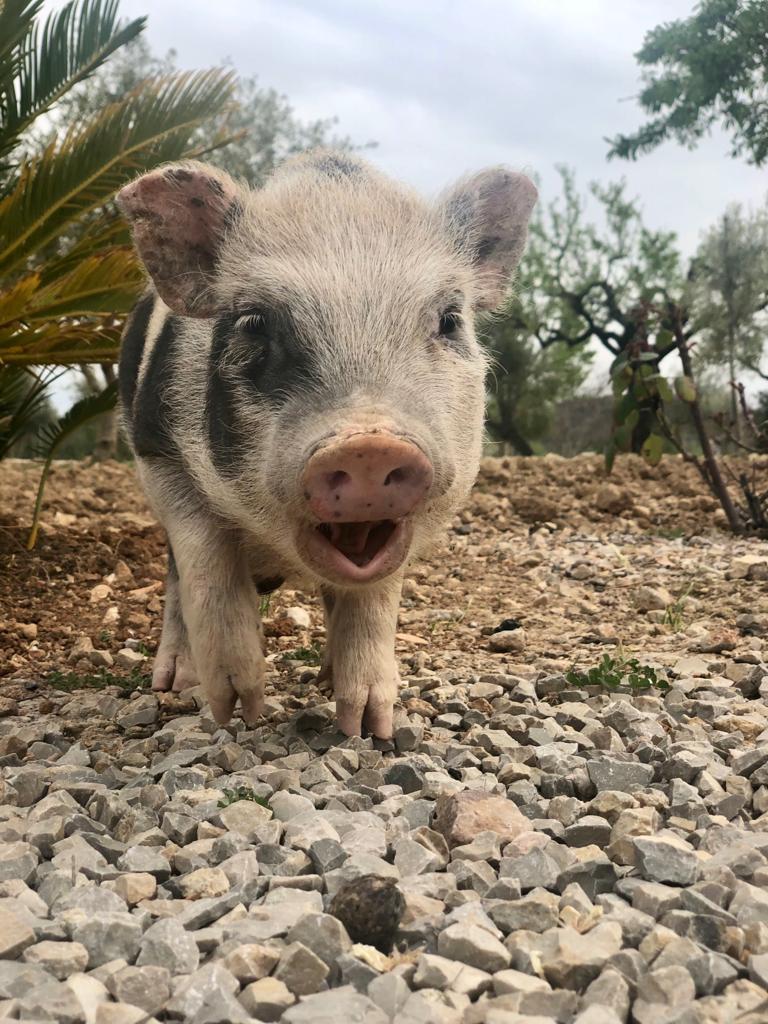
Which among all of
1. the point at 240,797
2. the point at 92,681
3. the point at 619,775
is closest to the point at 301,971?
the point at 240,797

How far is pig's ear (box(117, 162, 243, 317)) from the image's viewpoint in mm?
3566

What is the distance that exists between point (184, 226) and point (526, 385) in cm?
2420

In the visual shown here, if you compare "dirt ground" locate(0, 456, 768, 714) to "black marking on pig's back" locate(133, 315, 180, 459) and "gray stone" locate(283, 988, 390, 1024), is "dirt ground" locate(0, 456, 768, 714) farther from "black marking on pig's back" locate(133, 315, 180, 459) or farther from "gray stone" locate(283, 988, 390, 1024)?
"gray stone" locate(283, 988, 390, 1024)

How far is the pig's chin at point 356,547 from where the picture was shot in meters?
3.13

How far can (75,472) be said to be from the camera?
36.6 feet

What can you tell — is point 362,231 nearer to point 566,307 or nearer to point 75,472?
point 75,472

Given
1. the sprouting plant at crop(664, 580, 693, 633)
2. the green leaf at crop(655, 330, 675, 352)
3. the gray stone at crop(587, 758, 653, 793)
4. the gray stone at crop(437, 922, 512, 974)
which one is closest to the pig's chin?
the gray stone at crop(587, 758, 653, 793)

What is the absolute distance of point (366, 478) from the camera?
2797 mm

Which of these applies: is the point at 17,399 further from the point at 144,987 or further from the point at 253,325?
the point at 144,987

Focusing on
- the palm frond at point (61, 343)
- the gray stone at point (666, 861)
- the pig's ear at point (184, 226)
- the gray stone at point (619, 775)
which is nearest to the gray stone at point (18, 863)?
the gray stone at point (666, 861)

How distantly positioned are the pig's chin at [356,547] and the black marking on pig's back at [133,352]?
1634 mm

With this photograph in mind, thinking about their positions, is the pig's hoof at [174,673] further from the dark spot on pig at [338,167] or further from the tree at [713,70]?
the tree at [713,70]

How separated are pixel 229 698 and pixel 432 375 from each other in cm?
132

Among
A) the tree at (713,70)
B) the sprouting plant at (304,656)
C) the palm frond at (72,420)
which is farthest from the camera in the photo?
the tree at (713,70)
